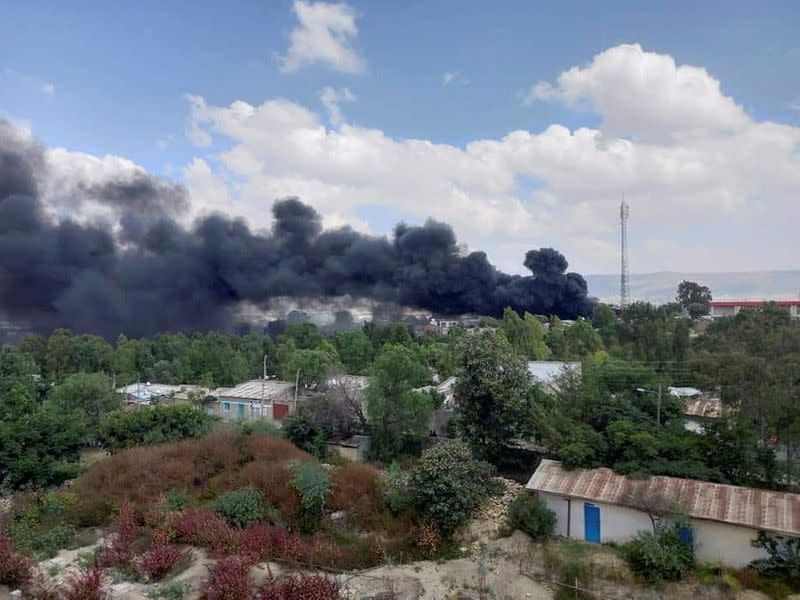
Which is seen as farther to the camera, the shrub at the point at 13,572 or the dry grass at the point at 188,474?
the dry grass at the point at 188,474

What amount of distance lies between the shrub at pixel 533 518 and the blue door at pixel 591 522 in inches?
23.4

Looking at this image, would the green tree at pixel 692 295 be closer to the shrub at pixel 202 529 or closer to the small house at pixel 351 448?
the small house at pixel 351 448

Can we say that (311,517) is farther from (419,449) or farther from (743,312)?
(743,312)

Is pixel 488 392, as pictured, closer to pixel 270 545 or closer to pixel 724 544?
pixel 724 544

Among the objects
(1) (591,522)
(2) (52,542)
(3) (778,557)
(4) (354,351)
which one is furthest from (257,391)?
(3) (778,557)

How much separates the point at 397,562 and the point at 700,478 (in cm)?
610

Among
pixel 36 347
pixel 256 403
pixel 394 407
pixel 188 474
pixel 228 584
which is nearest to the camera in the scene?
pixel 228 584

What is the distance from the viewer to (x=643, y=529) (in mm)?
9633

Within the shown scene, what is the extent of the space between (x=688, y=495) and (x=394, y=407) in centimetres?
850

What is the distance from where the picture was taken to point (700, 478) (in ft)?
33.8

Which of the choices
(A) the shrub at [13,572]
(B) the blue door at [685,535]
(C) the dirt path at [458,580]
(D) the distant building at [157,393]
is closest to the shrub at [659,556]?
(B) the blue door at [685,535]

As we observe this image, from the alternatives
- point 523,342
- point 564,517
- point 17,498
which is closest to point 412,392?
point 564,517

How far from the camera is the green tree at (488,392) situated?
43.8ft

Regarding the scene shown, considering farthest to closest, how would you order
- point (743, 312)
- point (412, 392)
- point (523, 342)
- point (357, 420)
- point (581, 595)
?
point (523, 342) → point (743, 312) → point (357, 420) → point (412, 392) → point (581, 595)
